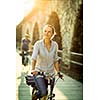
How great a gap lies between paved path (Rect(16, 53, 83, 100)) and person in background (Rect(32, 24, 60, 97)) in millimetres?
59

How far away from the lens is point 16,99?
158 cm

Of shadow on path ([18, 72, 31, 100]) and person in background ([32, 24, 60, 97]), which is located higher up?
person in background ([32, 24, 60, 97])

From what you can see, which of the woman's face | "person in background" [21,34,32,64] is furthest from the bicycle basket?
the woman's face

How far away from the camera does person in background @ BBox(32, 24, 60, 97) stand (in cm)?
164

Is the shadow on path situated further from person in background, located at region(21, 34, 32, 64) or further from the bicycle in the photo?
person in background, located at region(21, 34, 32, 64)

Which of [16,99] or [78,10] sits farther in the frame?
[78,10]

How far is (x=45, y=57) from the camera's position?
1.65 m

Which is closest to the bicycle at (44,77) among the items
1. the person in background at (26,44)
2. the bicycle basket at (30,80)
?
Answer: the bicycle basket at (30,80)

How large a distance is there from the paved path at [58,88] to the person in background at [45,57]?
0.06 m

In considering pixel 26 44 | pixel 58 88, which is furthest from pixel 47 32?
pixel 58 88

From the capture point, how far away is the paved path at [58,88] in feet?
5.24
